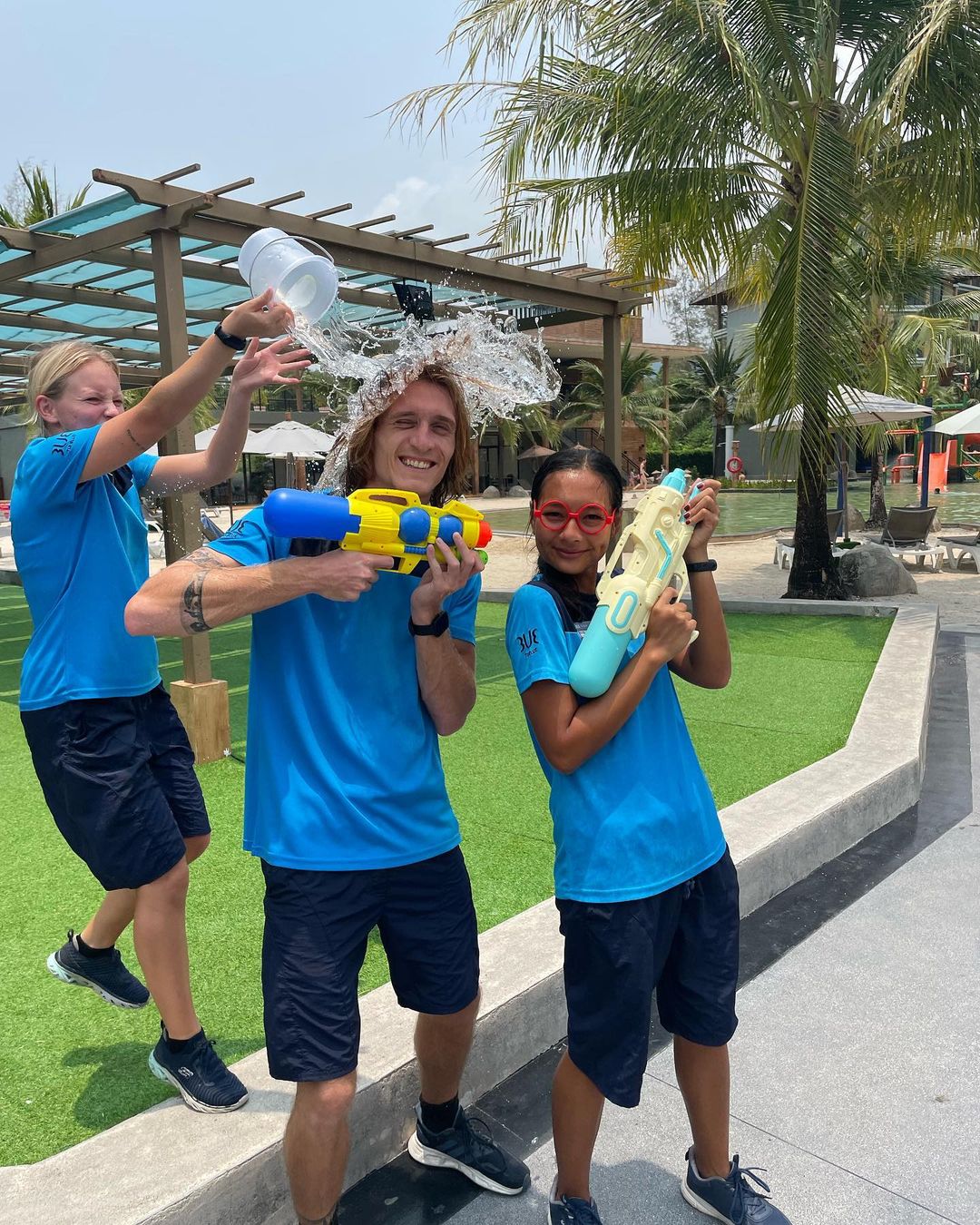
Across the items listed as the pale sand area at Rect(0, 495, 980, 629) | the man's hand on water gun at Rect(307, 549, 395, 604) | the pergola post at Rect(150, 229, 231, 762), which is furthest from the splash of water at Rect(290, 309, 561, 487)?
the pale sand area at Rect(0, 495, 980, 629)

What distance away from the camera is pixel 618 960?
183cm

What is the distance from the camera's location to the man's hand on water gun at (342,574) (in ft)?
5.40

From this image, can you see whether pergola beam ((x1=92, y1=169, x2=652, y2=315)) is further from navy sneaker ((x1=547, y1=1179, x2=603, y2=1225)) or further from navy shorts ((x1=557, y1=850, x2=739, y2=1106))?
navy sneaker ((x1=547, y1=1179, x2=603, y2=1225))

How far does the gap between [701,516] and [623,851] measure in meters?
0.71

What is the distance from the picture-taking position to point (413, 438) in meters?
1.87

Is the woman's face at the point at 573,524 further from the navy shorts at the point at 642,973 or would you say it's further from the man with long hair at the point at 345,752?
the navy shorts at the point at 642,973

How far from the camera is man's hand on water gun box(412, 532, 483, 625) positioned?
1.72 metres

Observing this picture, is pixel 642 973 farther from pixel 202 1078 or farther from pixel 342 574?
pixel 202 1078

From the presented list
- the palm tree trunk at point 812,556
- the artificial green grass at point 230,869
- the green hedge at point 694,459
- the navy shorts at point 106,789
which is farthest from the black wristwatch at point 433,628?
the green hedge at point 694,459

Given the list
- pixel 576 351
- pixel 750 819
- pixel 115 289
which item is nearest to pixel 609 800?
pixel 750 819

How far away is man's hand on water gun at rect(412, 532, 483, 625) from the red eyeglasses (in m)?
0.26

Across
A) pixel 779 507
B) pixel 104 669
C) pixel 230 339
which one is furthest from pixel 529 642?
pixel 779 507

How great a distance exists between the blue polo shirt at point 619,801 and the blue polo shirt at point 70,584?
3.13 ft

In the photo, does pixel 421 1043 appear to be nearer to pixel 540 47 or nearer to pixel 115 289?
pixel 115 289
